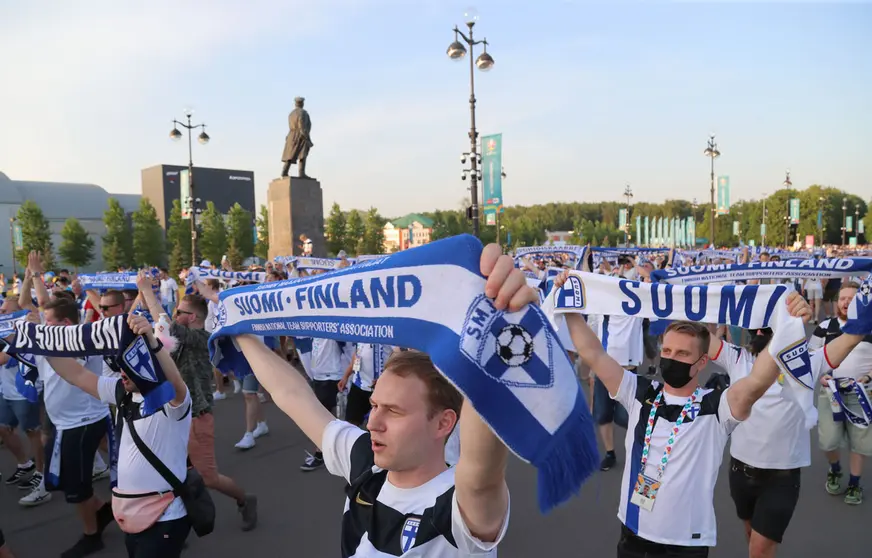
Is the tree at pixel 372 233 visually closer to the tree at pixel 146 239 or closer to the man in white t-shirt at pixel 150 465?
the tree at pixel 146 239

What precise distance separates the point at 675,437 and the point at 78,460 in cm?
475

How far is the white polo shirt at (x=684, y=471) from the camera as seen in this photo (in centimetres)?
297

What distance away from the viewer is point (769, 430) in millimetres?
4031

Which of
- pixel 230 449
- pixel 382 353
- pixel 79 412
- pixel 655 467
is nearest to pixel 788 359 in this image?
pixel 655 467

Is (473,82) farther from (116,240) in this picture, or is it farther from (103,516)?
(116,240)

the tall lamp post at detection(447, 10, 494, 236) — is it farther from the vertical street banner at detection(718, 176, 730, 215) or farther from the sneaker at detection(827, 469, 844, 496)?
the vertical street banner at detection(718, 176, 730, 215)

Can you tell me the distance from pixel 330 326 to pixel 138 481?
2.52 metres

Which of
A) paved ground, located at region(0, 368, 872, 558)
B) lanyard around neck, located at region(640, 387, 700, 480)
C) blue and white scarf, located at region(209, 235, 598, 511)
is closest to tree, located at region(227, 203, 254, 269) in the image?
paved ground, located at region(0, 368, 872, 558)

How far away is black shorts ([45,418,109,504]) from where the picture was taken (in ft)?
15.7

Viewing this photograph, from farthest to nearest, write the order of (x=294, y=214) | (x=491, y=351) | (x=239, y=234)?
(x=239, y=234), (x=294, y=214), (x=491, y=351)

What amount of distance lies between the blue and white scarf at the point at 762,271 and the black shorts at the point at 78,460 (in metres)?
5.41

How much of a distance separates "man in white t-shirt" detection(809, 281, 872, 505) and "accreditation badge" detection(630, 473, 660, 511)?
3641 mm

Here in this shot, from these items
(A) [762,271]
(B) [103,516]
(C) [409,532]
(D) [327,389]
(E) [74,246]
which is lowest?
(B) [103,516]

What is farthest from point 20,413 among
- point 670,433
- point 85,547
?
point 670,433
